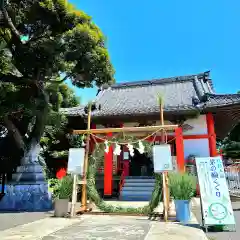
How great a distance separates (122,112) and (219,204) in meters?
7.48

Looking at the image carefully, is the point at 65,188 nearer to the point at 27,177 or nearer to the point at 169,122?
the point at 27,177

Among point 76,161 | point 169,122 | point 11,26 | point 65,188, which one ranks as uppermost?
point 11,26

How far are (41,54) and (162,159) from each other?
5.53 m

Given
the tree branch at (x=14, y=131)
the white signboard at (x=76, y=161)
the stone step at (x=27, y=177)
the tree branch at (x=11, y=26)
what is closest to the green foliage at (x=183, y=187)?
the white signboard at (x=76, y=161)

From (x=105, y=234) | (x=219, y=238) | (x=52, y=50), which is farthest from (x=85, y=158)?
(x=219, y=238)

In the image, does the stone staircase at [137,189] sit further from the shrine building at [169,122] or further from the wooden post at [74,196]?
the wooden post at [74,196]

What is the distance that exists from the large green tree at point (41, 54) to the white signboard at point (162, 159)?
3.88 meters

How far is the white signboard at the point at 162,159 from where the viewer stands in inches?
268

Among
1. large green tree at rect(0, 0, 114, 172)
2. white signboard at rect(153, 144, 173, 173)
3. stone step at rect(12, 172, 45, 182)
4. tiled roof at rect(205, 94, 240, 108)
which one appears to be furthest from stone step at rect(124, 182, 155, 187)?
white signboard at rect(153, 144, 173, 173)

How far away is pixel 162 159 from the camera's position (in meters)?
6.89

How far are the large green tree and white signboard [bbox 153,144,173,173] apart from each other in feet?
12.7

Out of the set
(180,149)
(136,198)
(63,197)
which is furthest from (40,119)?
(180,149)

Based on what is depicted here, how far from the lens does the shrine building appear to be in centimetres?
1163

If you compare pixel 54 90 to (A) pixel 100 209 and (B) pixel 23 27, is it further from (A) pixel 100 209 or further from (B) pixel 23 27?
(A) pixel 100 209
